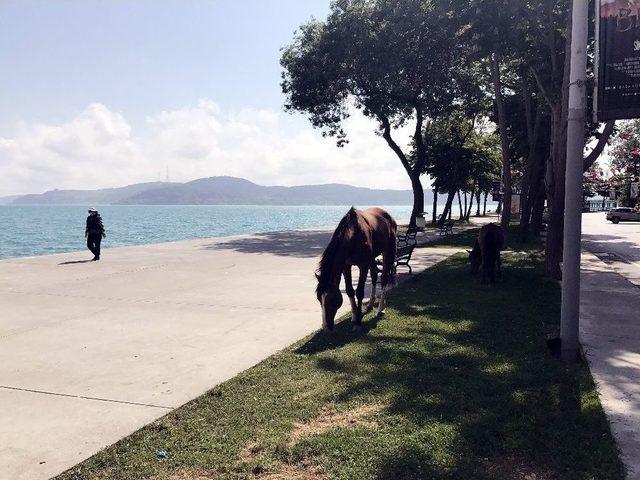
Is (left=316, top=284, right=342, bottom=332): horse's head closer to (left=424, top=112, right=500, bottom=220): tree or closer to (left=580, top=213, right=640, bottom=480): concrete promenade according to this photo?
(left=580, top=213, right=640, bottom=480): concrete promenade

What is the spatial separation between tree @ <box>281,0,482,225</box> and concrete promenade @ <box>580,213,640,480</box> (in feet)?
50.8

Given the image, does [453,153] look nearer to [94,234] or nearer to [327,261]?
[94,234]

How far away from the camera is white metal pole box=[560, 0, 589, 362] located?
6703 millimetres

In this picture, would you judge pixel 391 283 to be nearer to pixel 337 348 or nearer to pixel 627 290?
pixel 337 348

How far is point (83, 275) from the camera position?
48.0 feet

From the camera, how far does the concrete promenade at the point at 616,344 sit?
4656 mm

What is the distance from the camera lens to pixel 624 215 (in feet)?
181

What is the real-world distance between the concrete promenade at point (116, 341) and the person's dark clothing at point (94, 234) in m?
1.63

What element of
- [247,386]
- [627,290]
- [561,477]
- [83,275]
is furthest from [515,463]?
[83,275]

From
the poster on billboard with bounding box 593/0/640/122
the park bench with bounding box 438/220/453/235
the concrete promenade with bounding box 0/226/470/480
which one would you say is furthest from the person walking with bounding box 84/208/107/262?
the park bench with bounding box 438/220/453/235

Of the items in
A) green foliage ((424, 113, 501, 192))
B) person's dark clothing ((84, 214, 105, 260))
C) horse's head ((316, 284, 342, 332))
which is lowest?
horse's head ((316, 284, 342, 332))

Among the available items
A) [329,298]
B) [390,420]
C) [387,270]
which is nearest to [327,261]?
[329,298]

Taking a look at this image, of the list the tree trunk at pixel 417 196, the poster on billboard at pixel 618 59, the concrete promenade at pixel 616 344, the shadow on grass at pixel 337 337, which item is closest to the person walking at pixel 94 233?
the shadow on grass at pixel 337 337

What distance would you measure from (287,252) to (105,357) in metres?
15.0
